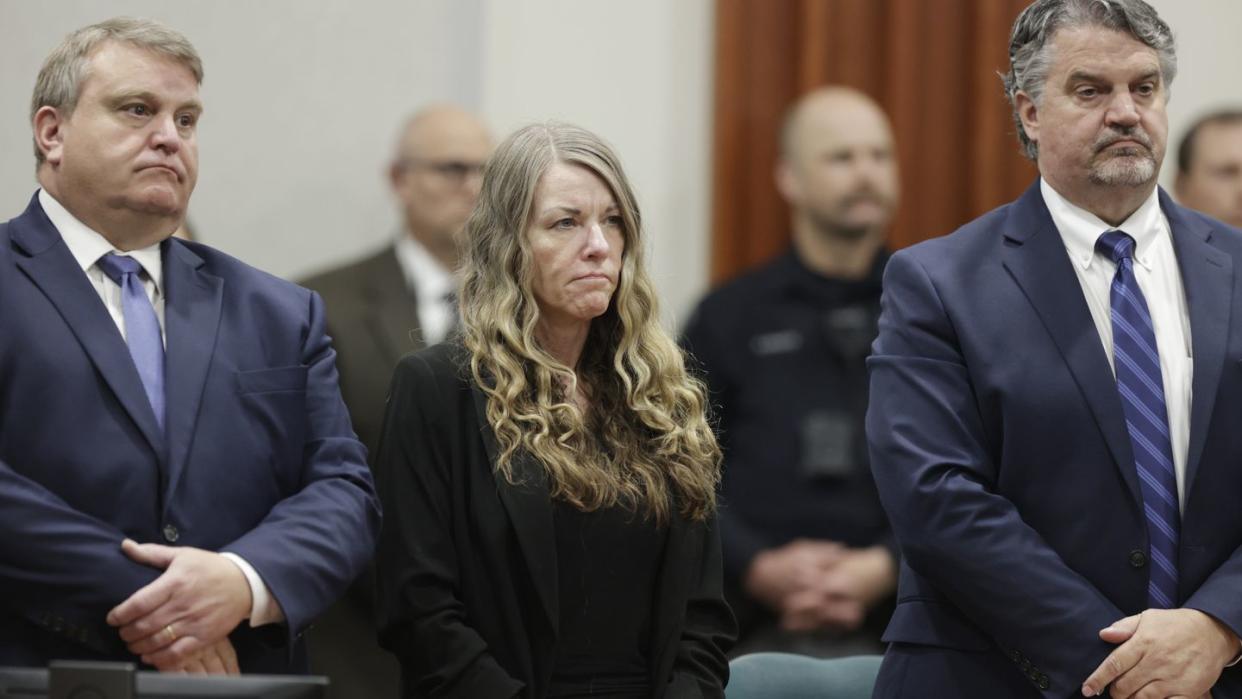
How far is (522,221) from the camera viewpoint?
10.1ft

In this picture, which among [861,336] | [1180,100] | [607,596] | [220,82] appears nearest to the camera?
[607,596]

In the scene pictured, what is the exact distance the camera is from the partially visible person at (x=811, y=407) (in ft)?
14.8

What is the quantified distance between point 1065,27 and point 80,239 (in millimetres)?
1704

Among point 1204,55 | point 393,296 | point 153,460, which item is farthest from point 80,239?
point 1204,55

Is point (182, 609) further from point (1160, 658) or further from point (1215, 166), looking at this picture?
point (1215, 166)

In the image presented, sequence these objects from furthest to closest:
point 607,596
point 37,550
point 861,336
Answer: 1. point 861,336
2. point 607,596
3. point 37,550

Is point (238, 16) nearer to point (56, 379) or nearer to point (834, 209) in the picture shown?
point (834, 209)

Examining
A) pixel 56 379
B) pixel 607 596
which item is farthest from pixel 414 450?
pixel 56 379

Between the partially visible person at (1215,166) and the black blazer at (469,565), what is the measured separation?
2.70m

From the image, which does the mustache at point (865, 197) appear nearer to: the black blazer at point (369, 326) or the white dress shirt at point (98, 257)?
the black blazer at point (369, 326)

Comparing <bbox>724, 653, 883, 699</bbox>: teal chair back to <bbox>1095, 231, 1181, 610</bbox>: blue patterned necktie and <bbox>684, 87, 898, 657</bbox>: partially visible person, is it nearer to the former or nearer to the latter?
<bbox>1095, 231, 1181, 610</bbox>: blue patterned necktie

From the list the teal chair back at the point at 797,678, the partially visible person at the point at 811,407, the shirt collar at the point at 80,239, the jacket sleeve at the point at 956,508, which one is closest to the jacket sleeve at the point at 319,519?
the shirt collar at the point at 80,239

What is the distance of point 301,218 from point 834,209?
1580mm

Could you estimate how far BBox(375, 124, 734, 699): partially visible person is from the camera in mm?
2918
